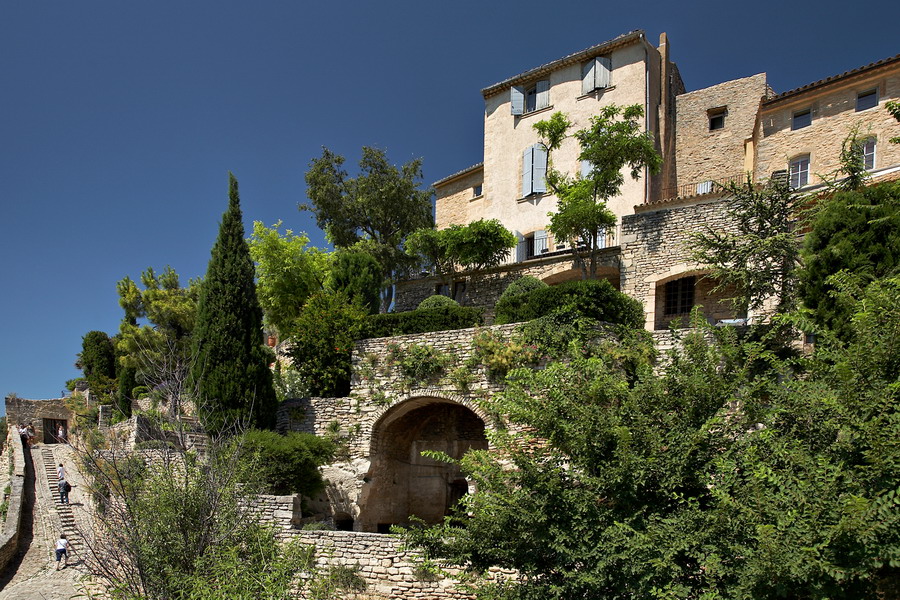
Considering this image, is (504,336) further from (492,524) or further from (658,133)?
(658,133)

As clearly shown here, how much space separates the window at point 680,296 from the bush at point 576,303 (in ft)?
9.89

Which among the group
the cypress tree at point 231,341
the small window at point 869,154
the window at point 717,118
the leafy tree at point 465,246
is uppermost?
the window at point 717,118

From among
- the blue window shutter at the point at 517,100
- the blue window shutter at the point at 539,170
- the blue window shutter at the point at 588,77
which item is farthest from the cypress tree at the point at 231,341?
the blue window shutter at the point at 588,77

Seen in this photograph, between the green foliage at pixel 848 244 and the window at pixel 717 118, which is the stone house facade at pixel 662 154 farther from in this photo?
the green foliage at pixel 848 244

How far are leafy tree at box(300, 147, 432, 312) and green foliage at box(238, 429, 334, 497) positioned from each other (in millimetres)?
14152

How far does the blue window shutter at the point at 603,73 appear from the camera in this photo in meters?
25.3

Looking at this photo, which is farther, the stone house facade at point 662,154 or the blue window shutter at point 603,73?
the blue window shutter at point 603,73

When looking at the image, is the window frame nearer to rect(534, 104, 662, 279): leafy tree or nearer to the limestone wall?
the limestone wall

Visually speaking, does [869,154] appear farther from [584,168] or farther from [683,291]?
[584,168]

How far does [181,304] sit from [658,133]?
2152 cm

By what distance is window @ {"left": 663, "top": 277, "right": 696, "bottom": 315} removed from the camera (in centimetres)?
1938

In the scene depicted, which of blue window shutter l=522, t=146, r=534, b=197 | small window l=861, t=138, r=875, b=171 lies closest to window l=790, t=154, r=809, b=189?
small window l=861, t=138, r=875, b=171

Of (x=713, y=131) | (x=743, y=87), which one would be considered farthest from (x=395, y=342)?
(x=743, y=87)

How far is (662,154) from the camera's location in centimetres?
2542
